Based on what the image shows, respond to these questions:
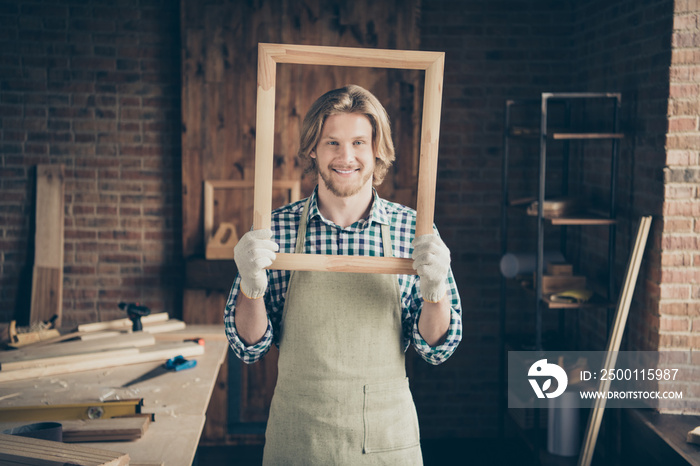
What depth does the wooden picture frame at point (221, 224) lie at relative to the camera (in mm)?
3711

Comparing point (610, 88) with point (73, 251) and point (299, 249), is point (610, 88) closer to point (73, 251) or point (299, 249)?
point (299, 249)

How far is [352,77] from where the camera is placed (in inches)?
144

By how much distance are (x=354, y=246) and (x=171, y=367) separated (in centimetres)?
120

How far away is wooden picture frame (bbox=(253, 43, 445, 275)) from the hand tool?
1188 millimetres

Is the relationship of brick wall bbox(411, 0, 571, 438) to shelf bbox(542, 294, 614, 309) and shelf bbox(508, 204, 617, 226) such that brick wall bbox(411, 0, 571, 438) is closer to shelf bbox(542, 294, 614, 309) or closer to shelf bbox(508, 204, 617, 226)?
shelf bbox(508, 204, 617, 226)

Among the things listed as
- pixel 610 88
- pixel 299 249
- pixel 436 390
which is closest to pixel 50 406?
pixel 299 249

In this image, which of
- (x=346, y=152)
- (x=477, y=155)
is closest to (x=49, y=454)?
(x=346, y=152)

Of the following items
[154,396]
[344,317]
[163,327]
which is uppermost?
[344,317]

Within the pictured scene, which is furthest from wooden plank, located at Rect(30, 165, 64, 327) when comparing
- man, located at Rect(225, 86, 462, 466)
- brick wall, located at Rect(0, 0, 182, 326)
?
man, located at Rect(225, 86, 462, 466)

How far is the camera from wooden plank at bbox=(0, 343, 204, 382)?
2.58m

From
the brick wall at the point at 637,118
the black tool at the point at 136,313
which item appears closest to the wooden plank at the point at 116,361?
the black tool at the point at 136,313

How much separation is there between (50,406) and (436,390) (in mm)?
2472

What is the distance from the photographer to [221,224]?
3.73m

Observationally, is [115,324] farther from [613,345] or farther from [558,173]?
[558,173]
